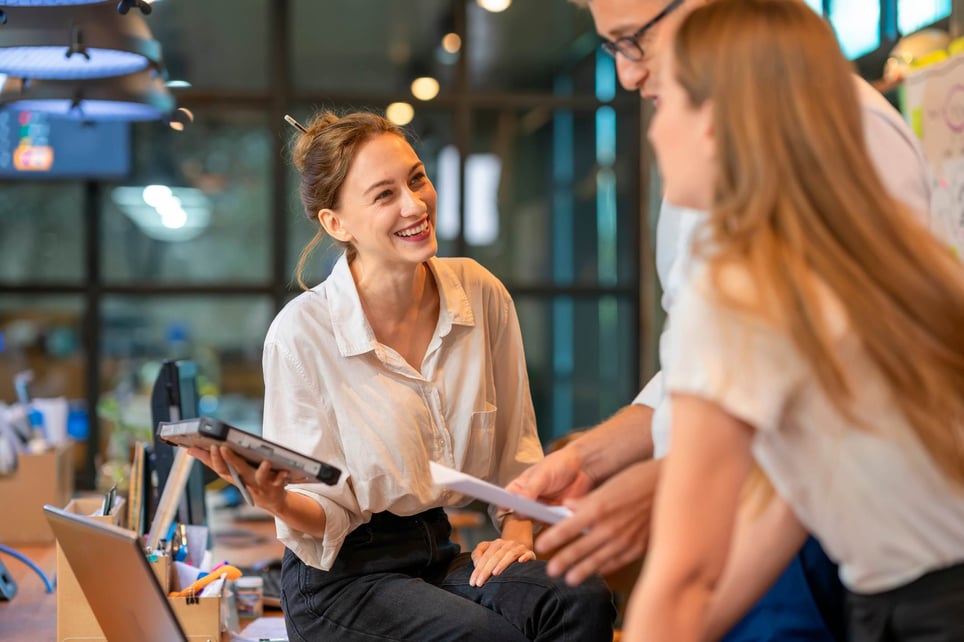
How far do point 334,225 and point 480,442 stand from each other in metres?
0.59

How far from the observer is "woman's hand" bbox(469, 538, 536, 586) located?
2.19m

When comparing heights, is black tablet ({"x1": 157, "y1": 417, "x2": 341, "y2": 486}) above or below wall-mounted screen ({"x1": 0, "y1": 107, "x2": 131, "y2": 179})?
below

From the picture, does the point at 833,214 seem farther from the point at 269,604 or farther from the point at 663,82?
the point at 269,604

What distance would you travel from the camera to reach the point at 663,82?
1209 mm

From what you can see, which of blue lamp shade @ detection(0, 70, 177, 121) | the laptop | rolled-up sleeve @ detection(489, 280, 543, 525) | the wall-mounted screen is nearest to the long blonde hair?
the laptop

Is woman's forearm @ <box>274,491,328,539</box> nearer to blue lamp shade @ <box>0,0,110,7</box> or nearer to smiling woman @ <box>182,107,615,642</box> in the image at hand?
smiling woman @ <box>182,107,615,642</box>

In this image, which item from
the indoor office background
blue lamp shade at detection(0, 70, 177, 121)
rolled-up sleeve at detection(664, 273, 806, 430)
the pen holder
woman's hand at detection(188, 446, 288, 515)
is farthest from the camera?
the indoor office background

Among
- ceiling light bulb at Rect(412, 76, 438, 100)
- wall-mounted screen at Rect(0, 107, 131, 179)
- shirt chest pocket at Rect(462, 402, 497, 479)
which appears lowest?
shirt chest pocket at Rect(462, 402, 497, 479)

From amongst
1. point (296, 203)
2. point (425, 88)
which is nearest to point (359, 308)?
point (296, 203)

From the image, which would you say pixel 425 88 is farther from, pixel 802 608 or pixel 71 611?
pixel 802 608

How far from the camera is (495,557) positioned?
87.1 inches

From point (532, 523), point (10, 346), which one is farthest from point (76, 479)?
point (532, 523)

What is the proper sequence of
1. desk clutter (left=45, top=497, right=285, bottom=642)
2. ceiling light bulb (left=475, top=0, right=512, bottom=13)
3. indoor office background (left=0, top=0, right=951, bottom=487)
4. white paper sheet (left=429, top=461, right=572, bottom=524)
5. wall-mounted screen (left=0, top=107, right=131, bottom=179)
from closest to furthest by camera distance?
white paper sheet (left=429, top=461, right=572, bottom=524)
desk clutter (left=45, top=497, right=285, bottom=642)
wall-mounted screen (left=0, top=107, right=131, bottom=179)
indoor office background (left=0, top=0, right=951, bottom=487)
ceiling light bulb (left=475, top=0, right=512, bottom=13)

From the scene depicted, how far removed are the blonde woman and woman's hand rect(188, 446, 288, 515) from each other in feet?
3.25
